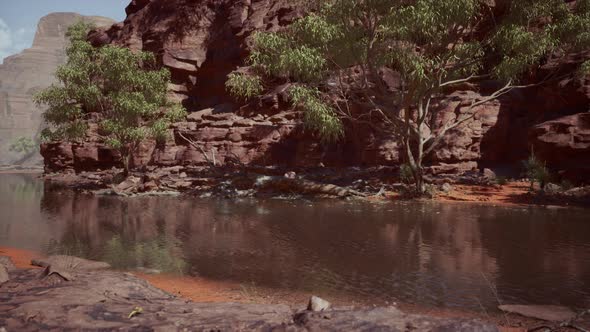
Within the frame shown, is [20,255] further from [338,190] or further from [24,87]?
[24,87]

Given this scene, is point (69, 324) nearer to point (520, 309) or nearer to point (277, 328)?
point (277, 328)

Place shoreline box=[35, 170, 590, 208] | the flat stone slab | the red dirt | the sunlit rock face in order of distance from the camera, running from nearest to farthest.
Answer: the flat stone slab
the red dirt
shoreline box=[35, 170, 590, 208]
the sunlit rock face

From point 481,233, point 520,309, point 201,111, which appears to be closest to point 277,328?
point 520,309

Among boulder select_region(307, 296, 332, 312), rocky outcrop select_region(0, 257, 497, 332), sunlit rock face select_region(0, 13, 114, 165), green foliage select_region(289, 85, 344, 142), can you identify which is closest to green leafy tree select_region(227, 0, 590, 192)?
green foliage select_region(289, 85, 344, 142)

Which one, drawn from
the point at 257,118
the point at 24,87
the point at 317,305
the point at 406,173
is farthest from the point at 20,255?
the point at 24,87

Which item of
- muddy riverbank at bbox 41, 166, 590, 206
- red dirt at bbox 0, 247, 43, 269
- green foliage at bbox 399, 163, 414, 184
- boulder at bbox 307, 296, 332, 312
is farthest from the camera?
green foliage at bbox 399, 163, 414, 184

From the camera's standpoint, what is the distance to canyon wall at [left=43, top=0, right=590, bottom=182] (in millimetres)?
19594

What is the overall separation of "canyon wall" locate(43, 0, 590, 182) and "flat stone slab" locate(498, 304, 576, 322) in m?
14.8

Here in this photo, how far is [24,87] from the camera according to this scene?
172125 mm

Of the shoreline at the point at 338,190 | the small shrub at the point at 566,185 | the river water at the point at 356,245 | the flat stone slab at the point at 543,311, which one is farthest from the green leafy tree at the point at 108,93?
the flat stone slab at the point at 543,311

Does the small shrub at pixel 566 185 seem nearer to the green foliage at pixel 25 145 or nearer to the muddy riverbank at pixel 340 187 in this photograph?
the muddy riverbank at pixel 340 187

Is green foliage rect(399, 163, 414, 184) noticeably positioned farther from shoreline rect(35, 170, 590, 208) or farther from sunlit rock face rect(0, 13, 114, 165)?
sunlit rock face rect(0, 13, 114, 165)

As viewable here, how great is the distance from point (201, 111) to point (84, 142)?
9.83 m

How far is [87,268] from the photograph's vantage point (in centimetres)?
632
